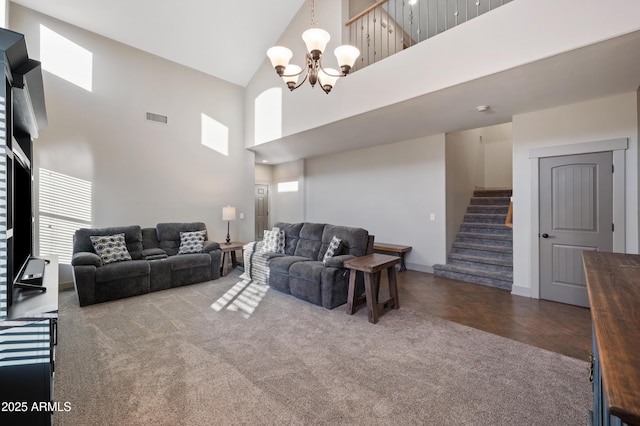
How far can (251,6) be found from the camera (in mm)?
5051

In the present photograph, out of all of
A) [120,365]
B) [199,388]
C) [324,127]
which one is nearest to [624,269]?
[199,388]

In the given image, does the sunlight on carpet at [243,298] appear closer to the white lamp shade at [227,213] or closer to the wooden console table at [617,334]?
the white lamp shade at [227,213]

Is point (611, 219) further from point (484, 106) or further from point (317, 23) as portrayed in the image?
point (317, 23)

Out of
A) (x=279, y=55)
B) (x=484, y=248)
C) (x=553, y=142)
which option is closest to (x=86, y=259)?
(x=279, y=55)

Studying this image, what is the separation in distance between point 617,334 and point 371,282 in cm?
260

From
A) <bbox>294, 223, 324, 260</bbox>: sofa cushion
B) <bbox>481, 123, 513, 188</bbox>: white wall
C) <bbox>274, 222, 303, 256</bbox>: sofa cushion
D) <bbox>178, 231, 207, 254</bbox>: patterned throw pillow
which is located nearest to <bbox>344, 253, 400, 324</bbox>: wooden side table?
<bbox>294, 223, 324, 260</bbox>: sofa cushion

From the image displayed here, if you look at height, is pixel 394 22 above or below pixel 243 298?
above

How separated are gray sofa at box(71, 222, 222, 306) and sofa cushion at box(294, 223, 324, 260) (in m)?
1.52

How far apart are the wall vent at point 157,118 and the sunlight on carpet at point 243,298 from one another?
10.8 feet

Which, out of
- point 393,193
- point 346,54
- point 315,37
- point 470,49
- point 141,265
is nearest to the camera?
point 315,37

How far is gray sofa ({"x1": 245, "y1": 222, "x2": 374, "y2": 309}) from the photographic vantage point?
3730 mm

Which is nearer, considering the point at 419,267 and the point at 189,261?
the point at 189,261

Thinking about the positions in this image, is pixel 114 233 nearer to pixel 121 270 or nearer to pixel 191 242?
pixel 121 270

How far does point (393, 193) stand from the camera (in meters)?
6.10
